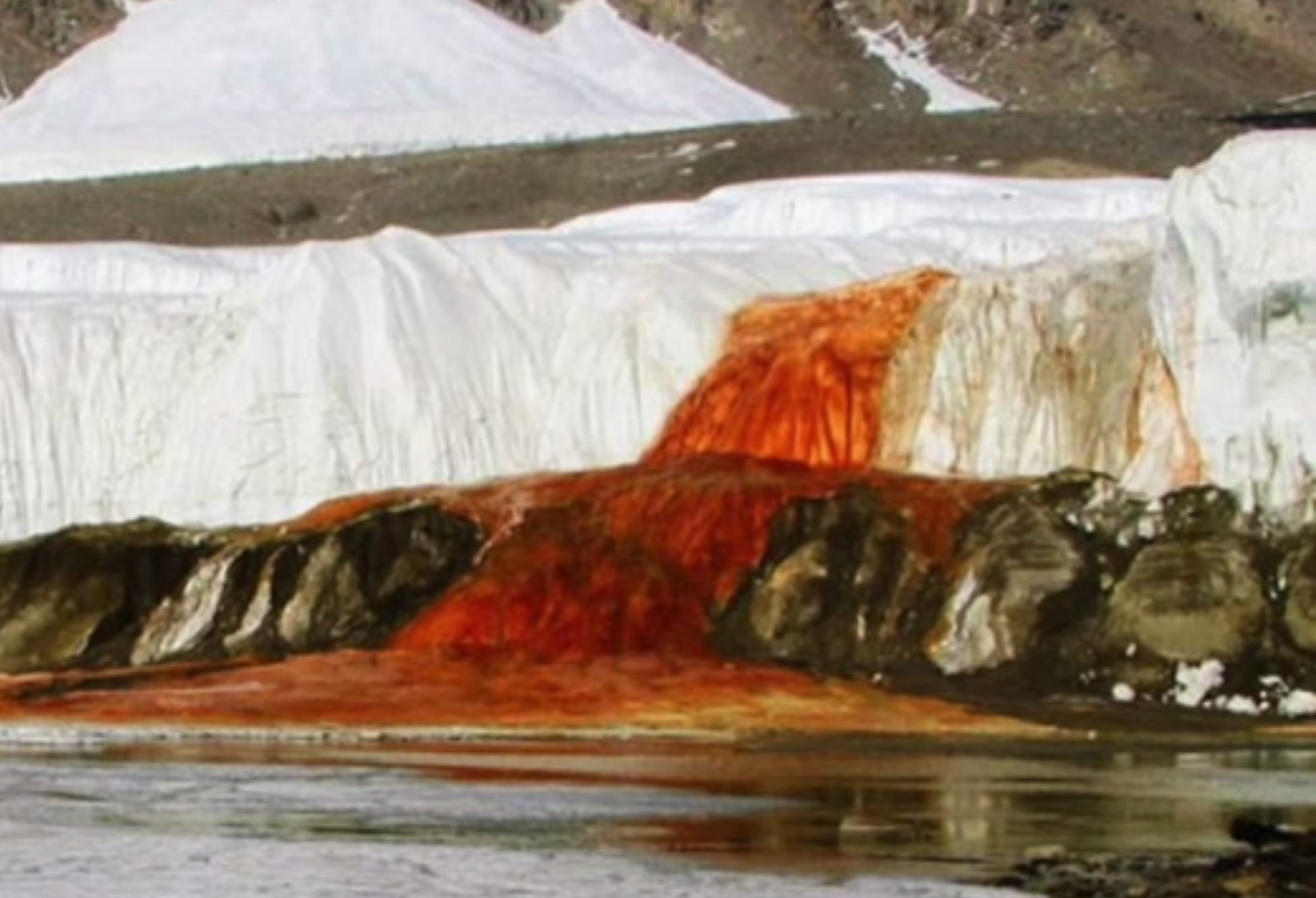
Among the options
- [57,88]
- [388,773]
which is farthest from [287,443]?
[57,88]

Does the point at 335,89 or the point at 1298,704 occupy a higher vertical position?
the point at 335,89

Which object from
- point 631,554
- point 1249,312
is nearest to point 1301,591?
point 1249,312

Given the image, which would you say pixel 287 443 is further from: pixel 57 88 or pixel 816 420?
pixel 57 88

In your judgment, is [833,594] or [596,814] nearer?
[596,814]

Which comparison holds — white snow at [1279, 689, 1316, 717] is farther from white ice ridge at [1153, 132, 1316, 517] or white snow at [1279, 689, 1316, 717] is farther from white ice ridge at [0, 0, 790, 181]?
white ice ridge at [0, 0, 790, 181]

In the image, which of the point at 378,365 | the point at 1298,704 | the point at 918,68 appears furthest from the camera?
the point at 918,68

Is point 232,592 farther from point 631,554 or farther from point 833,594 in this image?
point 833,594

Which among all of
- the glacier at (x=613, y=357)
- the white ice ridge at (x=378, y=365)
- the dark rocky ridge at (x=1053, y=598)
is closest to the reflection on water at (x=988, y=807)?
the dark rocky ridge at (x=1053, y=598)

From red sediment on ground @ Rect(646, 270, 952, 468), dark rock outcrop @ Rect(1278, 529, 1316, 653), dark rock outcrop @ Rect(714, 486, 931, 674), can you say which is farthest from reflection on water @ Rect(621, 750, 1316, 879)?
red sediment on ground @ Rect(646, 270, 952, 468)
